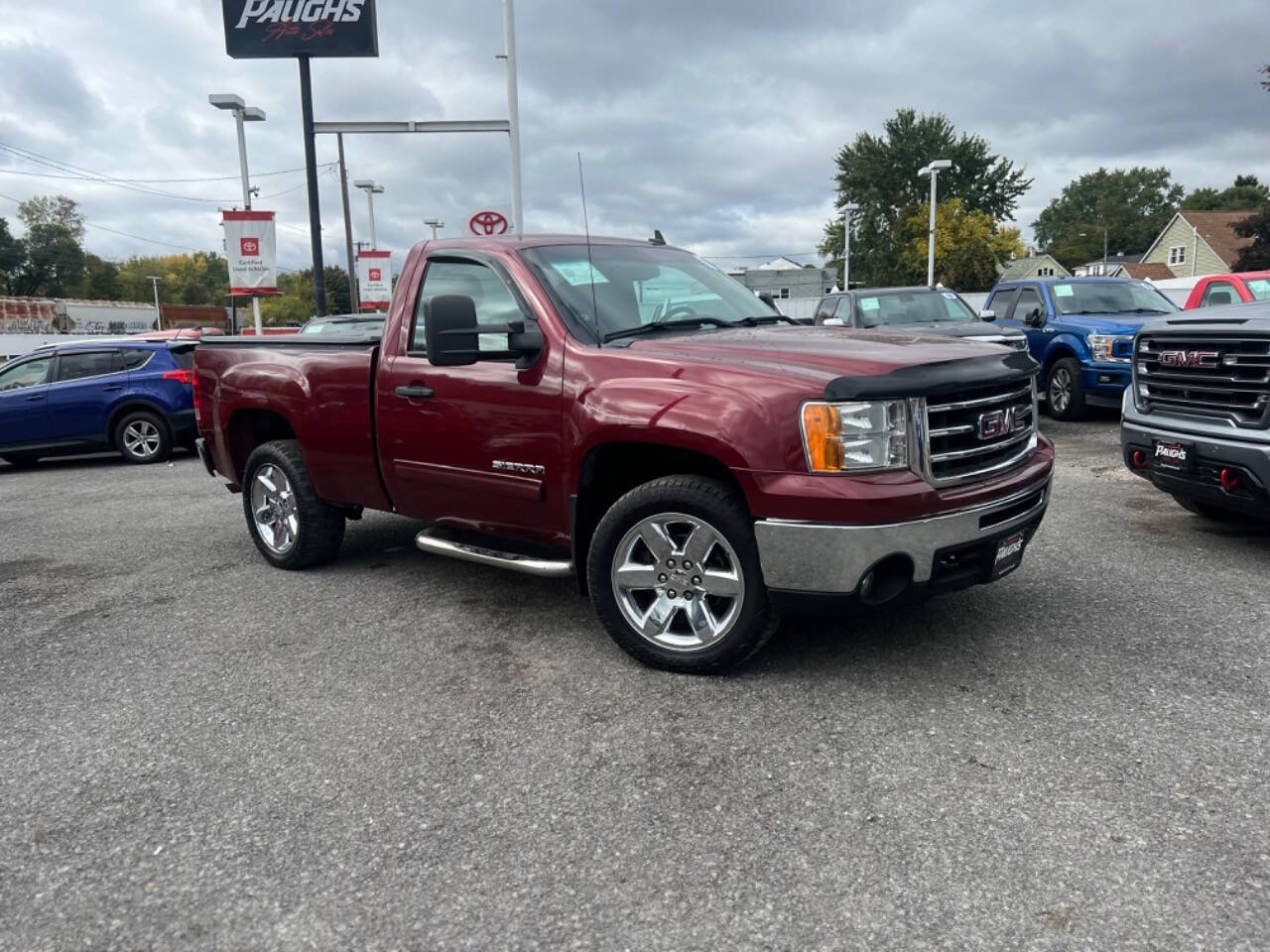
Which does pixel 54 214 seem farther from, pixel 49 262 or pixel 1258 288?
pixel 1258 288

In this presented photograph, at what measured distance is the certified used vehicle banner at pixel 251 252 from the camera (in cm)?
1831

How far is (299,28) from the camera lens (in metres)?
17.3

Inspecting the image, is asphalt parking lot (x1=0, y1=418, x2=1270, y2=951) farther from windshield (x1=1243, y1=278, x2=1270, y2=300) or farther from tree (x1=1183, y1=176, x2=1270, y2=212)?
tree (x1=1183, y1=176, x2=1270, y2=212)

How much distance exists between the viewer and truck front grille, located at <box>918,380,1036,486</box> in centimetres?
357

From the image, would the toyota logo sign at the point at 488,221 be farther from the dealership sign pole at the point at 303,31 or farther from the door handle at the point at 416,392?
the door handle at the point at 416,392

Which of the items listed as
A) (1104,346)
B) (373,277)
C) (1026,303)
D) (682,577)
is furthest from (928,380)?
(373,277)

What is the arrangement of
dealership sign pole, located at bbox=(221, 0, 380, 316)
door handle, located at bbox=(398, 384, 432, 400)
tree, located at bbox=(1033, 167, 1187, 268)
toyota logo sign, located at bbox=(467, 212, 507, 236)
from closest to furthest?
door handle, located at bbox=(398, 384, 432, 400) < toyota logo sign, located at bbox=(467, 212, 507, 236) < dealership sign pole, located at bbox=(221, 0, 380, 316) < tree, located at bbox=(1033, 167, 1187, 268)

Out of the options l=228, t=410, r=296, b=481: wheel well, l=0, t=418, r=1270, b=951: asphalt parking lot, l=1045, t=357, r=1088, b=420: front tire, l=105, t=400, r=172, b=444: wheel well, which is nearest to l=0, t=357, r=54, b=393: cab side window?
l=105, t=400, r=172, b=444: wheel well

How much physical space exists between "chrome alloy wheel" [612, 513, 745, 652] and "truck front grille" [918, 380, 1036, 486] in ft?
2.82

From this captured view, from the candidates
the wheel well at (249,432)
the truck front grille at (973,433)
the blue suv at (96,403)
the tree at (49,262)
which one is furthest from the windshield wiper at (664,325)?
the tree at (49,262)

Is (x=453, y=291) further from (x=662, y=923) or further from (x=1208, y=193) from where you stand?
(x=1208, y=193)

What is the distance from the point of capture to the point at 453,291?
479 cm

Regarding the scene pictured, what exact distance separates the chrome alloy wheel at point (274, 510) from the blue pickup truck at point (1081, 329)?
9294mm

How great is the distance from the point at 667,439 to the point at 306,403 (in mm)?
2556
